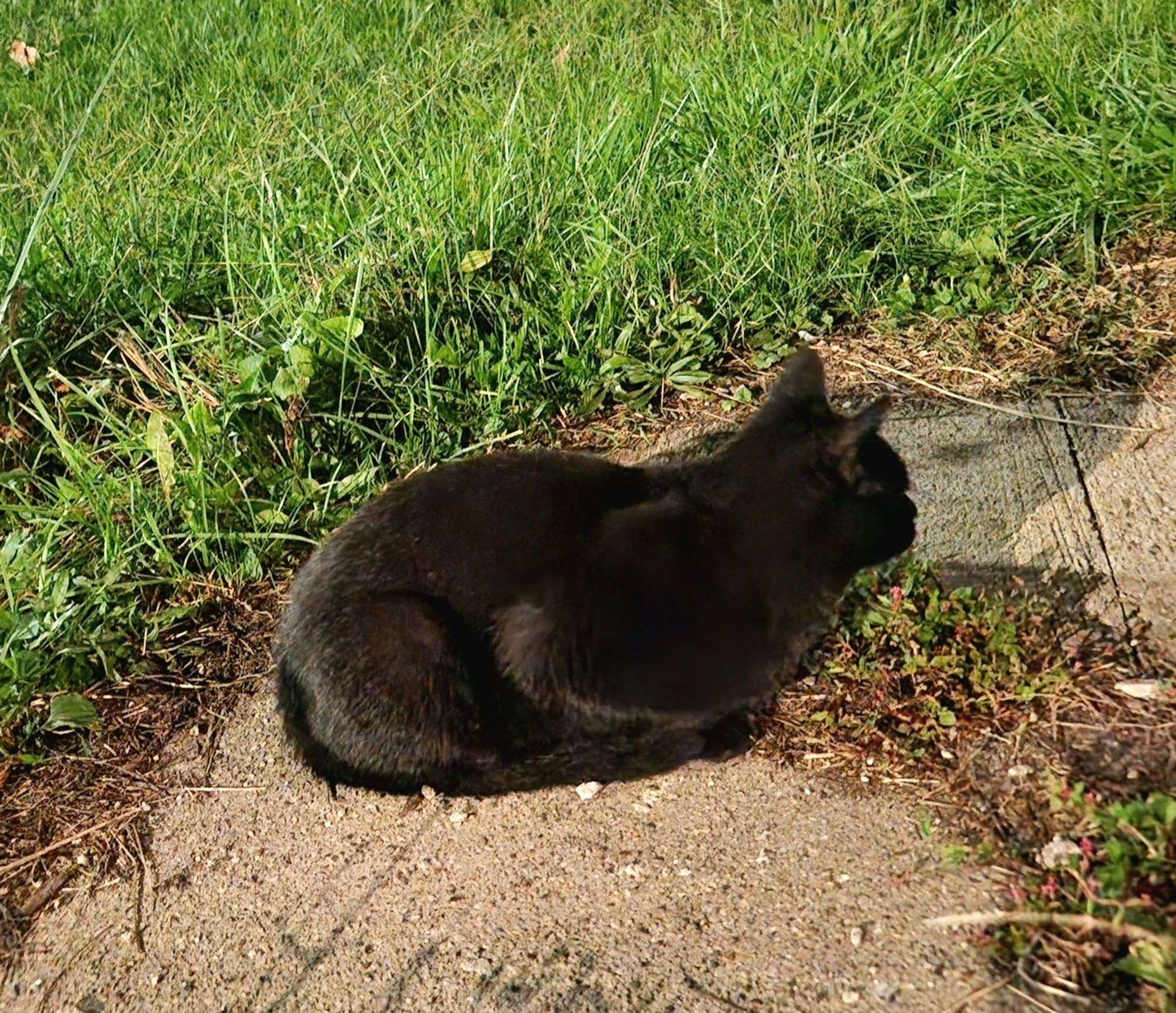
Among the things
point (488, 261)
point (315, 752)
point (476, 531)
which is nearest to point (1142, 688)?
point (476, 531)

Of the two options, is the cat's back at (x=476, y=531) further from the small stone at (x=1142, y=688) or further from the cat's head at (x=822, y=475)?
the small stone at (x=1142, y=688)

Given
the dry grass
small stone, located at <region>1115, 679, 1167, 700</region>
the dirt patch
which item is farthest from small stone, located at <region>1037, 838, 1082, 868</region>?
the dirt patch

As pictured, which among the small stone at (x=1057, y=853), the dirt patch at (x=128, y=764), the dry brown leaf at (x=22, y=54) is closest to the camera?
the small stone at (x=1057, y=853)

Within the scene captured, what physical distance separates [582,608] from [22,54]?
6037 millimetres

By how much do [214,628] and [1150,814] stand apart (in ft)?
7.56

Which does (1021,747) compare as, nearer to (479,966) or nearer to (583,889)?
(583,889)

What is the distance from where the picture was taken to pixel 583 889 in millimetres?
2271

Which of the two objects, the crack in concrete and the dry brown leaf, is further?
the dry brown leaf

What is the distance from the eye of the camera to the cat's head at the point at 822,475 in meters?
2.38

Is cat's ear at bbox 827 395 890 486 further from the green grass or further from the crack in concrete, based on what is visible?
the green grass

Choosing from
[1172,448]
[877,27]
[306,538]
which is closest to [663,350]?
[306,538]

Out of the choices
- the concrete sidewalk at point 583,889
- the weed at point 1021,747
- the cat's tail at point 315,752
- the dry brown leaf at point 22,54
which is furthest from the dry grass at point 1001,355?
the dry brown leaf at point 22,54

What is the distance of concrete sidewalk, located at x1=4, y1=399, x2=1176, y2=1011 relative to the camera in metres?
2.03

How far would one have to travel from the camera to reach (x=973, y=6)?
4.63 meters
